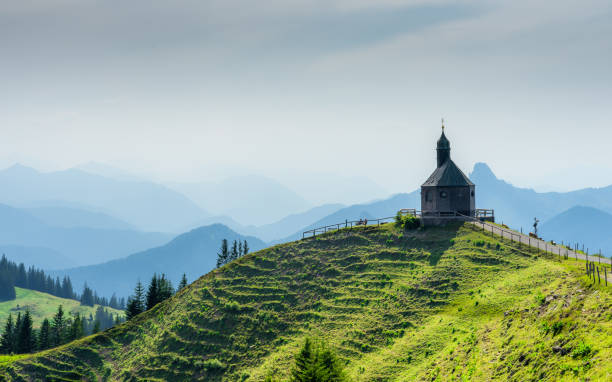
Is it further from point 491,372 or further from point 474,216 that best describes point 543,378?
point 474,216

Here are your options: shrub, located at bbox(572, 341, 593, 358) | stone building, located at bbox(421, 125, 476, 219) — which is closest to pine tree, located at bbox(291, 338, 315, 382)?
shrub, located at bbox(572, 341, 593, 358)

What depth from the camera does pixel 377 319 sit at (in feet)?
192

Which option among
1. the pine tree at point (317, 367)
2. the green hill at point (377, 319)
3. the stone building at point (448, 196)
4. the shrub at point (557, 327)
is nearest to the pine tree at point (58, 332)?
the green hill at point (377, 319)

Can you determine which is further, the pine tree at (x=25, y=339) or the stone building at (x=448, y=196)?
the pine tree at (x=25, y=339)

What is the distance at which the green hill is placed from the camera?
3725cm

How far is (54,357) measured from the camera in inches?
3088

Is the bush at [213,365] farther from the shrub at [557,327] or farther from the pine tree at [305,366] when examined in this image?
the shrub at [557,327]

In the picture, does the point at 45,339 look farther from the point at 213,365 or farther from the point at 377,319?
the point at 377,319

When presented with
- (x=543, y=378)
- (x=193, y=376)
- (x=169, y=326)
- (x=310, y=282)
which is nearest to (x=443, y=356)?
(x=543, y=378)

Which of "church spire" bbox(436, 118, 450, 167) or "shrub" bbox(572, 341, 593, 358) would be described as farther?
"church spire" bbox(436, 118, 450, 167)

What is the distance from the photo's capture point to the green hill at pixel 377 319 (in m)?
37.2

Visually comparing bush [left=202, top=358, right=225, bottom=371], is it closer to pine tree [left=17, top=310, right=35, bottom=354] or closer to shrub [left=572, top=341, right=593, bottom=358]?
shrub [left=572, top=341, right=593, bottom=358]

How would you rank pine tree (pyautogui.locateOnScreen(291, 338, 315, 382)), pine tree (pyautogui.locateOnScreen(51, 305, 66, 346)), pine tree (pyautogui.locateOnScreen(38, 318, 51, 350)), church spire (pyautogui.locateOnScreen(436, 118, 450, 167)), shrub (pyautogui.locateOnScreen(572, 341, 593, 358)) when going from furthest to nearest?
pine tree (pyautogui.locateOnScreen(51, 305, 66, 346))
pine tree (pyautogui.locateOnScreen(38, 318, 51, 350))
church spire (pyautogui.locateOnScreen(436, 118, 450, 167))
pine tree (pyautogui.locateOnScreen(291, 338, 315, 382))
shrub (pyautogui.locateOnScreen(572, 341, 593, 358))

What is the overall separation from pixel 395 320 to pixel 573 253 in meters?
23.8
